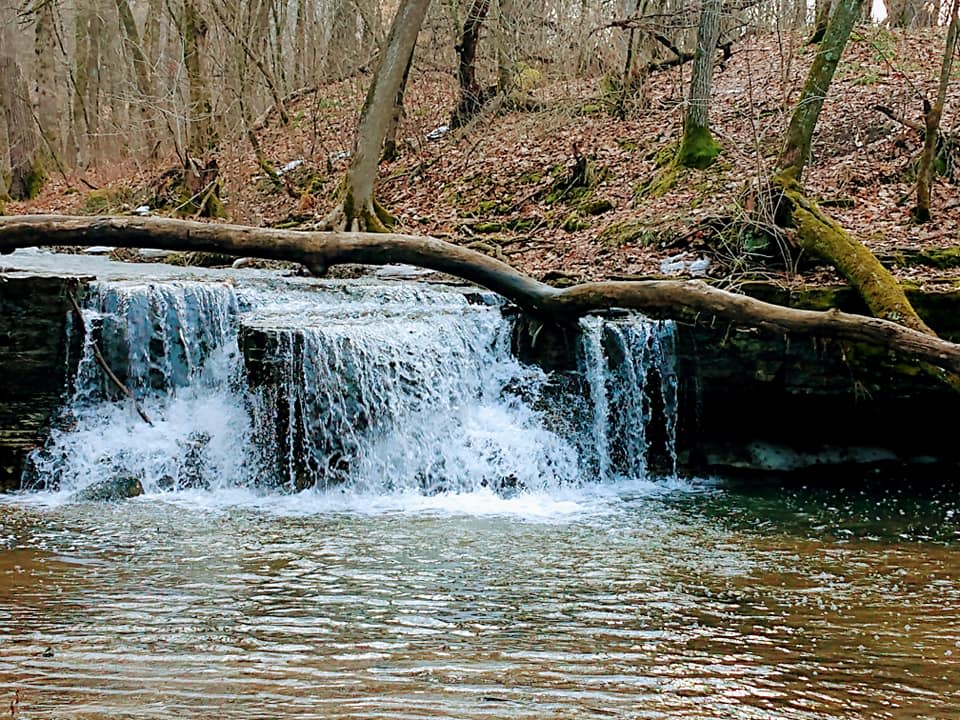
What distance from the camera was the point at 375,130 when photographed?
14922 mm

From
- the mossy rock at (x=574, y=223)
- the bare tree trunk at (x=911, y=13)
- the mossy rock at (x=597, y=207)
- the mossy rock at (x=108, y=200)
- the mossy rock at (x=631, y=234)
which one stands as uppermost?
the bare tree trunk at (x=911, y=13)

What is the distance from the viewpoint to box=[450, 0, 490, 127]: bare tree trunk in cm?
1825

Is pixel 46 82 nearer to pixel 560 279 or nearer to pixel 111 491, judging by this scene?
pixel 560 279

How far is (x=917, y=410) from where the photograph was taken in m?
10.6

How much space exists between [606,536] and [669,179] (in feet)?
29.7

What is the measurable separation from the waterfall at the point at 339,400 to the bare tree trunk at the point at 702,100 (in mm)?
5670

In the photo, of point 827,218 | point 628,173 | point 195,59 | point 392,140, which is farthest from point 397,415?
point 195,59

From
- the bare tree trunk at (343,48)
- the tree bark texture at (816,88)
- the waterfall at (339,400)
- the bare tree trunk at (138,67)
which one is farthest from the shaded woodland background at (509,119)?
the waterfall at (339,400)

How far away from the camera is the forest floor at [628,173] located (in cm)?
1276

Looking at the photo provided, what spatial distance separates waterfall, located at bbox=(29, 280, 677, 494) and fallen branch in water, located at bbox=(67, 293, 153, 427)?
0.05 metres

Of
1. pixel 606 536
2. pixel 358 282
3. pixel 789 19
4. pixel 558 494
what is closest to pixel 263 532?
pixel 606 536

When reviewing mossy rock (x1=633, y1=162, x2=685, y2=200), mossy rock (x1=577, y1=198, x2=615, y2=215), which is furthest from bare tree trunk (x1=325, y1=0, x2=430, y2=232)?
mossy rock (x1=633, y1=162, x2=685, y2=200)

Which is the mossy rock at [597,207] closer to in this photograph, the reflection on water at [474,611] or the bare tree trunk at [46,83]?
the reflection on water at [474,611]

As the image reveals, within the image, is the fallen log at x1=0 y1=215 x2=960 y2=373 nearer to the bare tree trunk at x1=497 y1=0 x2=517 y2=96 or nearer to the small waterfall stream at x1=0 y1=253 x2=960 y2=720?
the small waterfall stream at x1=0 y1=253 x2=960 y2=720
